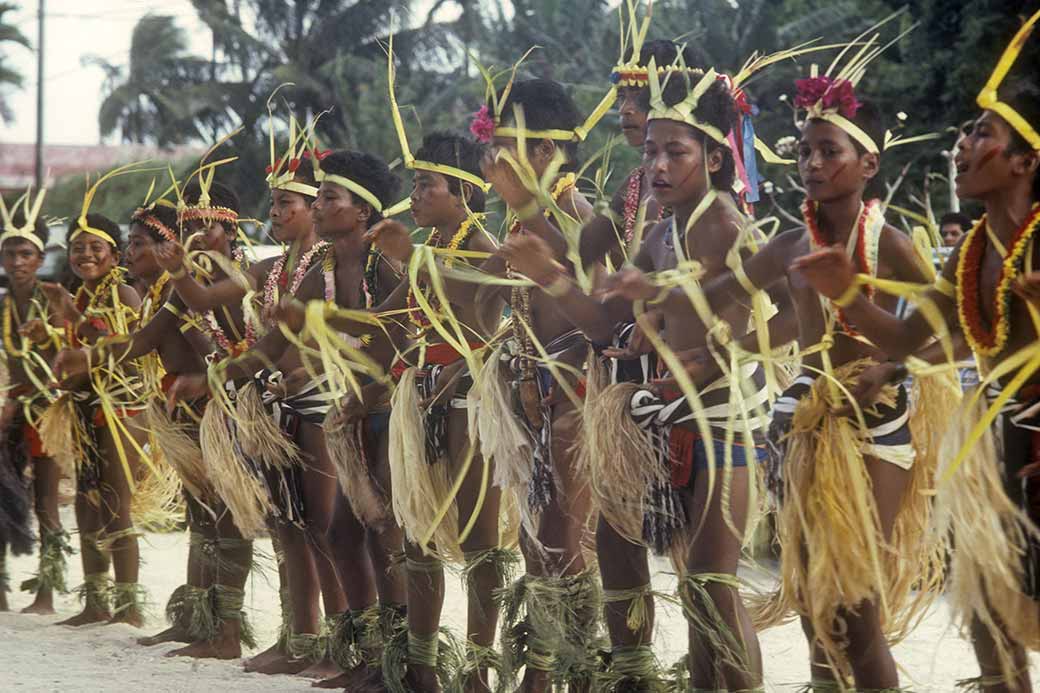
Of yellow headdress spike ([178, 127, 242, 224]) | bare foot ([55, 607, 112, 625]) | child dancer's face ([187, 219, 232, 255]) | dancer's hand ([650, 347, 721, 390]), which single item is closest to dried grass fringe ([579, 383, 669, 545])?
dancer's hand ([650, 347, 721, 390])

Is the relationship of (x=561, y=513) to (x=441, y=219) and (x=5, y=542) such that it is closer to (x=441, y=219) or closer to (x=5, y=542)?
(x=441, y=219)

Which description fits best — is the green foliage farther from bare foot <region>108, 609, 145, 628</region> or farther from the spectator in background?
bare foot <region>108, 609, 145, 628</region>

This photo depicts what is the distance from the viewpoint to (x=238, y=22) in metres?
27.5

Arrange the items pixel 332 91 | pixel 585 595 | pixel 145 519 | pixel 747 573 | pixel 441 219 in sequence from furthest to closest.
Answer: pixel 332 91, pixel 747 573, pixel 145 519, pixel 441 219, pixel 585 595

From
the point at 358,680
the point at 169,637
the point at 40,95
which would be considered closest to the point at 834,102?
the point at 358,680

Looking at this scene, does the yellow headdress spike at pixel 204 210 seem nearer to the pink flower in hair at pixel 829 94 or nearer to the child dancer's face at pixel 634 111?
the child dancer's face at pixel 634 111

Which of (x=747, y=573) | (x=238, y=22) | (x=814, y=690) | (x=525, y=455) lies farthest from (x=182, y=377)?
(x=238, y=22)

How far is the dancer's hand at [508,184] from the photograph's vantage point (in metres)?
3.99

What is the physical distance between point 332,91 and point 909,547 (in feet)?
77.1

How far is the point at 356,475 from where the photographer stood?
4.85 meters

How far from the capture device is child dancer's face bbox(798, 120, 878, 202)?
356 cm

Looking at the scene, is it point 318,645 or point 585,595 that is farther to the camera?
point 318,645

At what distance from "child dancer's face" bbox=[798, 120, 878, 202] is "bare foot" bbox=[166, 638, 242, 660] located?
3.17 meters

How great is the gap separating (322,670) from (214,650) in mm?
652
